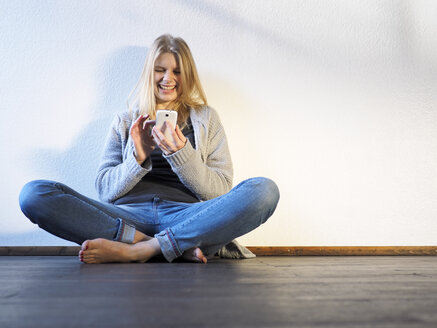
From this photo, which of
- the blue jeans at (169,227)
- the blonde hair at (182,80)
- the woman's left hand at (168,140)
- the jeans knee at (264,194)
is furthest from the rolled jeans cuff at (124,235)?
the blonde hair at (182,80)

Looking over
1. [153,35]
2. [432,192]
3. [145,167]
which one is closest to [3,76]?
[153,35]

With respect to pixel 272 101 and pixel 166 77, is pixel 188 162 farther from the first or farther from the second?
pixel 272 101

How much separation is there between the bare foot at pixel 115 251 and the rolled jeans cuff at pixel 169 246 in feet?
0.05

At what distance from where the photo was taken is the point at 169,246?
4.30 ft

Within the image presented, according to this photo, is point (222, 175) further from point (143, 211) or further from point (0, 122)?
point (0, 122)

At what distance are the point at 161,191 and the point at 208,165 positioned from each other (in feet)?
0.71

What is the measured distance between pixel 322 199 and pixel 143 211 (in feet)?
2.66

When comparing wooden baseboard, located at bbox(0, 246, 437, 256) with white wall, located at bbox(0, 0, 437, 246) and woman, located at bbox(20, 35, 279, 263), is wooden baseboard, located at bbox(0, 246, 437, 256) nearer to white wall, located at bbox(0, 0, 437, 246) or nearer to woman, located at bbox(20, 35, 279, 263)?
white wall, located at bbox(0, 0, 437, 246)

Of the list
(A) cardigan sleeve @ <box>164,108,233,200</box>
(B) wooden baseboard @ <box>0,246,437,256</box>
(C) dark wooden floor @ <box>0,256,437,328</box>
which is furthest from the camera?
(B) wooden baseboard @ <box>0,246,437,256</box>

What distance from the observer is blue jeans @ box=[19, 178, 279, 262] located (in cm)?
130

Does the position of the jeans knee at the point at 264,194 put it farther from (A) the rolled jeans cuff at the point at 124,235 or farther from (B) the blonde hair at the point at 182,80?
(B) the blonde hair at the point at 182,80

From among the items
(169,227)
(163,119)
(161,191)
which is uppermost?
(163,119)

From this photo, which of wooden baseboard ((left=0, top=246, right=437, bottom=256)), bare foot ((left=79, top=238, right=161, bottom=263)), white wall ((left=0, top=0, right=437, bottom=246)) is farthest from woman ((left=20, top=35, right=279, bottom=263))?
wooden baseboard ((left=0, top=246, right=437, bottom=256))

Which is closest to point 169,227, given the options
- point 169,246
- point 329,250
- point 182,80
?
point 169,246
